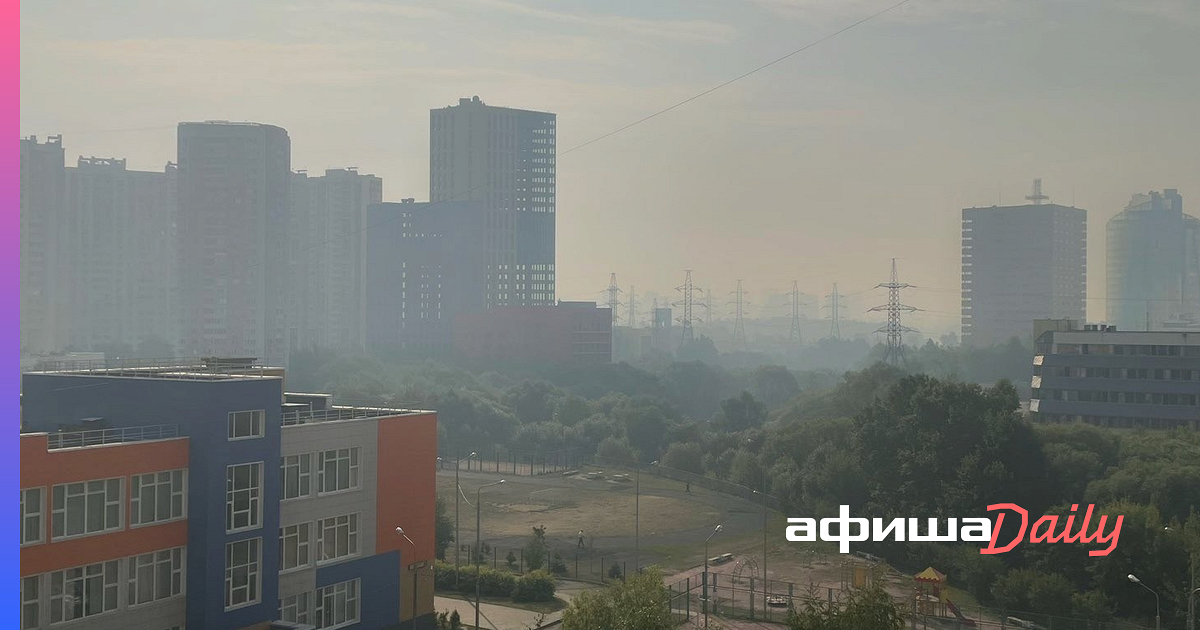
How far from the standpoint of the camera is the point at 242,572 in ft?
61.2

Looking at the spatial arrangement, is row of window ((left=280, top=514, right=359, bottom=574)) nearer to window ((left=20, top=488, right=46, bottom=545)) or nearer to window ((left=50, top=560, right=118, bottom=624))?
window ((left=50, top=560, right=118, bottom=624))

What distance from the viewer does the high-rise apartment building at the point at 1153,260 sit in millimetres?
129000

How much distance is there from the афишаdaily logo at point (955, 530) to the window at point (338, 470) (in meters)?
19.3

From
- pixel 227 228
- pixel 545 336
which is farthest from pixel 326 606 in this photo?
pixel 545 336

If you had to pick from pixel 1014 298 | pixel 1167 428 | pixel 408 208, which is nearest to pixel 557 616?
pixel 1167 428

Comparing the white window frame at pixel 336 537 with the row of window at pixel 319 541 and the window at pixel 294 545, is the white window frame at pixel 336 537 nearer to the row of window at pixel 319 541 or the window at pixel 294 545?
the row of window at pixel 319 541

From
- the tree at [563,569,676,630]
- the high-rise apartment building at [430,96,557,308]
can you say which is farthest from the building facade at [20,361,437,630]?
the high-rise apartment building at [430,96,557,308]

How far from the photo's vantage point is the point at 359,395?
75250 millimetres

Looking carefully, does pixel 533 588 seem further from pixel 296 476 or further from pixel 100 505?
pixel 100 505

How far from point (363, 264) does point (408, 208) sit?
9.55 metres

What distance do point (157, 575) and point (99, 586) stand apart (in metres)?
1.06

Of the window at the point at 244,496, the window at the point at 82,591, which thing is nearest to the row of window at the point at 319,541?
the window at the point at 244,496

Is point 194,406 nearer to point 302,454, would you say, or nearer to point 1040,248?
point 302,454

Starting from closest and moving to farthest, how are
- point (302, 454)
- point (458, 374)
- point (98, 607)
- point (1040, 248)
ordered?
point (98, 607)
point (302, 454)
point (458, 374)
point (1040, 248)
